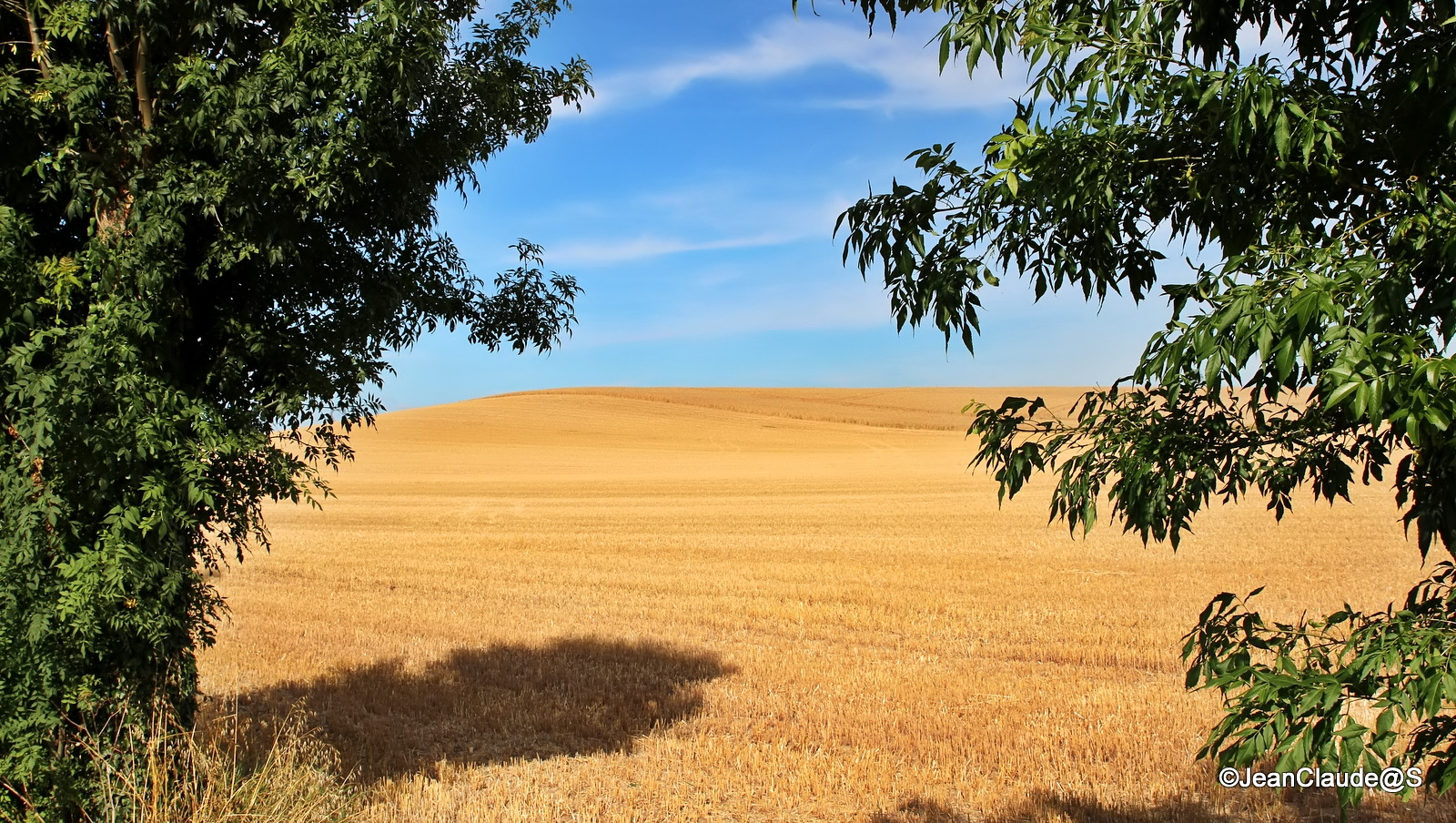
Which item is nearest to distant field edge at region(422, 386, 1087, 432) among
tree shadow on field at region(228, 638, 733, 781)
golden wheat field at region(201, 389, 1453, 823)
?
golden wheat field at region(201, 389, 1453, 823)

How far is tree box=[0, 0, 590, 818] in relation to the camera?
5.14 metres

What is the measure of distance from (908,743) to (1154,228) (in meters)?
5.94

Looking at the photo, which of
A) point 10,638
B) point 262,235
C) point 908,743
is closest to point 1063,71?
point 262,235

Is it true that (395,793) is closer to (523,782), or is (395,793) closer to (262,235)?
(523,782)

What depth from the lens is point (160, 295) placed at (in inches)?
219

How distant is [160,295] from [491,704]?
5410 mm

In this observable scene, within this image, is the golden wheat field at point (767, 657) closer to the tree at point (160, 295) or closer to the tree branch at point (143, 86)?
the tree at point (160, 295)

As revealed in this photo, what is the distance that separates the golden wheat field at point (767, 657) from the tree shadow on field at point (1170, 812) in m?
0.03

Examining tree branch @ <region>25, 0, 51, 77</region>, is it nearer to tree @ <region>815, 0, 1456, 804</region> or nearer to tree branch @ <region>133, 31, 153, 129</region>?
tree branch @ <region>133, 31, 153, 129</region>

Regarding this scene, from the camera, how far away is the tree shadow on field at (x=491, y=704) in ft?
26.6

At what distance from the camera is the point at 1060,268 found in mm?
3223

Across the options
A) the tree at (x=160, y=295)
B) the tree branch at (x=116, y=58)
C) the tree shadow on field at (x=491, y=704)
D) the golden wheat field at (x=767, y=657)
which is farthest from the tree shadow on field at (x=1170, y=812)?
the tree branch at (x=116, y=58)

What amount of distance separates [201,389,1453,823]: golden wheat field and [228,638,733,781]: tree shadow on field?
46 mm

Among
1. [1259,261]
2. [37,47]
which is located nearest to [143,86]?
[37,47]
